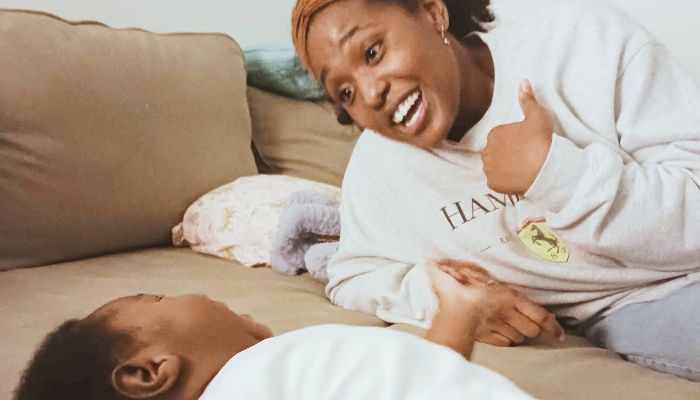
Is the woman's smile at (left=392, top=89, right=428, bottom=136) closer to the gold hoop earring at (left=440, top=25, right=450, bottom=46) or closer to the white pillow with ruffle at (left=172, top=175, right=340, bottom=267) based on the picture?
the gold hoop earring at (left=440, top=25, right=450, bottom=46)

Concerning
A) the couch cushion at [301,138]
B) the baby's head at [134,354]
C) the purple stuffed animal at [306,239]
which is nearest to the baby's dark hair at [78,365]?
the baby's head at [134,354]

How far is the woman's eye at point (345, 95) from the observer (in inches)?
33.8

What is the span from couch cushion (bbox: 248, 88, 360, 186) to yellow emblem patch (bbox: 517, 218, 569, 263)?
0.68 m

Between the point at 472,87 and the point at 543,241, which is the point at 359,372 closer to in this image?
the point at 543,241

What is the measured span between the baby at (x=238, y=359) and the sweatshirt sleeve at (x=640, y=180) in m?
0.14

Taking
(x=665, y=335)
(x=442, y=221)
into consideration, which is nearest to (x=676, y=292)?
(x=665, y=335)

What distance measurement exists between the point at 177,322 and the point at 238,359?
0.09m

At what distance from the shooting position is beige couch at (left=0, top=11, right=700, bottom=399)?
89 centimetres

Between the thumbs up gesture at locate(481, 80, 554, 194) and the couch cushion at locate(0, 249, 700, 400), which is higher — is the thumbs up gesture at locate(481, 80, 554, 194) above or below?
above

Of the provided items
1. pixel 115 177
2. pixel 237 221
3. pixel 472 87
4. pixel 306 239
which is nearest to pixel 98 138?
pixel 115 177

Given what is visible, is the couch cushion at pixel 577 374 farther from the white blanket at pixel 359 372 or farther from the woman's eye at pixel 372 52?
the woman's eye at pixel 372 52

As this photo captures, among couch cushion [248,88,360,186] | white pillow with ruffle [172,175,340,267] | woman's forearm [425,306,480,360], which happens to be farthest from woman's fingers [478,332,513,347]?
couch cushion [248,88,360,186]

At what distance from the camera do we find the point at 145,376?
617mm

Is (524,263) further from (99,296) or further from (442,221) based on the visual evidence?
(99,296)
